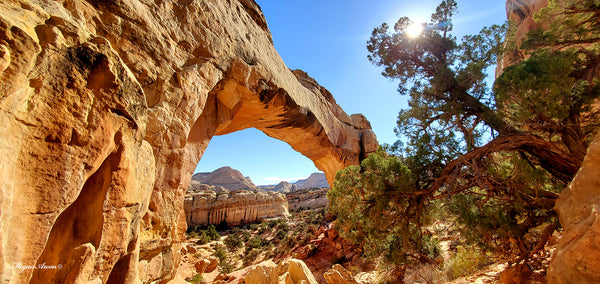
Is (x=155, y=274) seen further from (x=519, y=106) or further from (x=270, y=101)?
(x=519, y=106)

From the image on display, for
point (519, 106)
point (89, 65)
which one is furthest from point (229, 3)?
point (519, 106)

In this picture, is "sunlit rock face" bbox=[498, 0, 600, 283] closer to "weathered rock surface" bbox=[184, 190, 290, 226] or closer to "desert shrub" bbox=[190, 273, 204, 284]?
"desert shrub" bbox=[190, 273, 204, 284]

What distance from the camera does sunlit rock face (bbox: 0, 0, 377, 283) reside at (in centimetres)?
171

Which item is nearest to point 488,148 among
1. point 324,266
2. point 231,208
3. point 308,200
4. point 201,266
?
point 324,266

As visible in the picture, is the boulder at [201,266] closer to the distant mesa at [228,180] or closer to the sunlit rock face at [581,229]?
the sunlit rock face at [581,229]

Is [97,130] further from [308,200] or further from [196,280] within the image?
[308,200]

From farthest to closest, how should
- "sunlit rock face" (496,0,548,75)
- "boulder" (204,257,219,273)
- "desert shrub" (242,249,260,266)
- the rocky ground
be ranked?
"sunlit rock face" (496,0,548,75) < "desert shrub" (242,249,260,266) < "boulder" (204,257,219,273) < the rocky ground

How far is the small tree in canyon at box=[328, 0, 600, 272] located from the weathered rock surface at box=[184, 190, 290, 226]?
22693 mm

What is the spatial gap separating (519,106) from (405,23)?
449 centimetres

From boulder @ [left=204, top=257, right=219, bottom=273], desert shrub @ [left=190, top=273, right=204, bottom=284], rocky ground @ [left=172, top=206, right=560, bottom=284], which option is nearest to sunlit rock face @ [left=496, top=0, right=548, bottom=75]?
rocky ground @ [left=172, top=206, right=560, bottom=284]

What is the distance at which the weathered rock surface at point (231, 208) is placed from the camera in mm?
25391

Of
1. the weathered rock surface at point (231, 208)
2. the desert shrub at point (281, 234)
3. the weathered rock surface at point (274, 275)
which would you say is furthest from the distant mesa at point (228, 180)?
the weathered rock surface at point (274, 275)

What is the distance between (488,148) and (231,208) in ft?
83.6

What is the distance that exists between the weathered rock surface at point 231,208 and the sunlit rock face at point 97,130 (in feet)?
74.7
